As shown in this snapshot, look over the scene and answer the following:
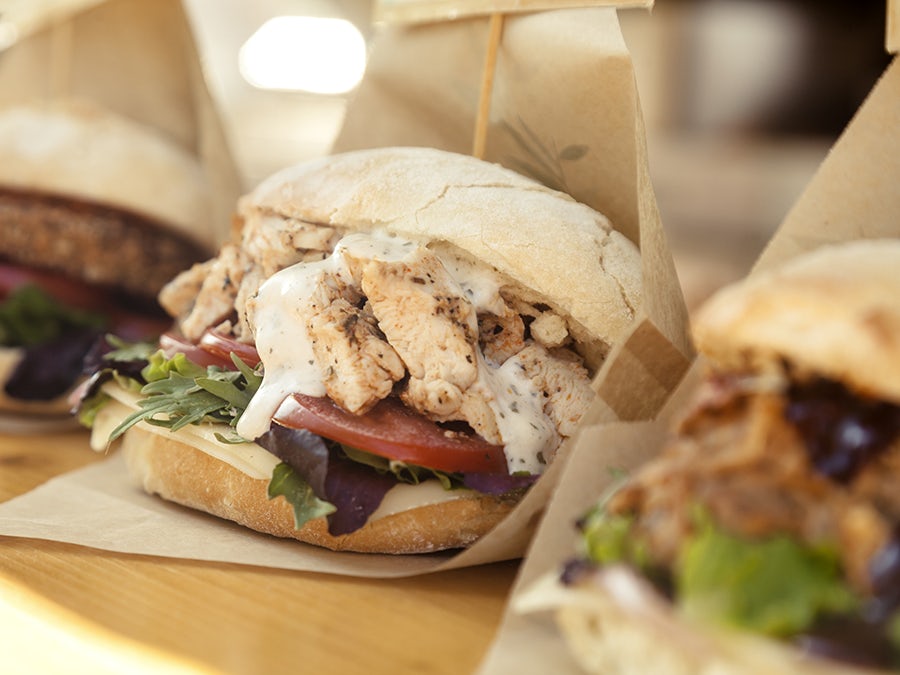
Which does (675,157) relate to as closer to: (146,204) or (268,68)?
(268,68)

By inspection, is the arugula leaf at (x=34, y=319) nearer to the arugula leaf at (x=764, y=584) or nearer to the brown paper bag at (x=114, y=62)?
the brown paper bag at (x=114, y=62)

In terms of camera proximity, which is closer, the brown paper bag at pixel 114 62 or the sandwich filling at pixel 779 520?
the sandwich filling at pixel 779 520

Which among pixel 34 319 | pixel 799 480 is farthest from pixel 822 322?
pixel 34 319

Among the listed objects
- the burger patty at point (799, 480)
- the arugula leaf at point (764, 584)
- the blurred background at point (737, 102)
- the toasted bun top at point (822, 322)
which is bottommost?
the blurred background at point (737, 102)

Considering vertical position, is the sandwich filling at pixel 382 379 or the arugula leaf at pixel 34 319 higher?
the sandwich filling at pixel 382 379

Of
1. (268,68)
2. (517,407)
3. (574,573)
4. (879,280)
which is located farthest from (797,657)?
(268,68)

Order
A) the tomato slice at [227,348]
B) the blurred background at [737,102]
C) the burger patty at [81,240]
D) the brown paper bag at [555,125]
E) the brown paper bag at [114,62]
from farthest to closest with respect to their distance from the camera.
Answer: the blurred background at [737,102]
the brown paper bag at [114,62]
the burger patty at [81,240]
the tomato slice at [227,348]
the brown paper bag at [555,125]

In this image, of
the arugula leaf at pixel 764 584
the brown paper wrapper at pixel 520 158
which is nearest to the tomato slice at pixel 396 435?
the brown paper wrapper at pixel 520 158

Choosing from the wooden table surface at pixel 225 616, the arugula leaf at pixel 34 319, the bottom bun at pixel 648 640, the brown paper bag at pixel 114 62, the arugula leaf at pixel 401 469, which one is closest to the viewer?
the bottom bun at pixel 648 640
